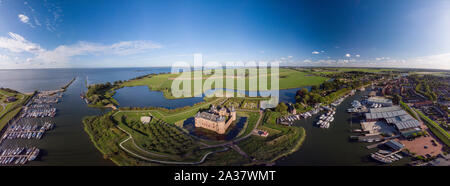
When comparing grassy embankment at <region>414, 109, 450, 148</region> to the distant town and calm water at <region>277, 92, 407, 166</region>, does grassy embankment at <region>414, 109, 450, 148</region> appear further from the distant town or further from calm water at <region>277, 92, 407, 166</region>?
calm water at <region>277, 92, 407, 166</region>

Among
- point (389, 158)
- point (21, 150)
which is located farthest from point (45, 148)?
point (389, 158)

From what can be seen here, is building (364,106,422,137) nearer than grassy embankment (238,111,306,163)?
No

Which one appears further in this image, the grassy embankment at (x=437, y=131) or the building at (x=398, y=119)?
the building at (x=398, y=119)

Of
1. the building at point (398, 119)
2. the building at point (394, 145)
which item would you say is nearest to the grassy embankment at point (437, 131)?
the building at point (398, 119)

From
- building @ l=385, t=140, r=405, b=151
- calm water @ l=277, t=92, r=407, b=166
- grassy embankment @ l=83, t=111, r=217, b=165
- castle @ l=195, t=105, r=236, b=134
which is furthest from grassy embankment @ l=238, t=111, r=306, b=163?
building @ l=385, t=140, r=405, b=151

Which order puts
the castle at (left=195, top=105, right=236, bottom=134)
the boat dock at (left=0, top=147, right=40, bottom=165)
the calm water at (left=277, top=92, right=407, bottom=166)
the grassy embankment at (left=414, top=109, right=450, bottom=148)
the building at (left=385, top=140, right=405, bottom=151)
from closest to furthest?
the calm water at (left=277, top=92, right=407, bottom=166), the boat dock at (left=0, top=147, right=40, bottom=165), the building at (left=385, top=140, right=405, bottom=151), the grassy embankment at (left=414, top=109, right=450, bottom=148), the castle at (left=195, top=105, right=236, bottom=134)

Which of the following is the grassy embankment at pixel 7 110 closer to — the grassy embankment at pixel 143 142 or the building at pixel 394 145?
the grassy embankment at pixel 143 142

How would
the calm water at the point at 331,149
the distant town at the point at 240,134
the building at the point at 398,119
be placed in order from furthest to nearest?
the building at the point at 398,119, the distant town at the point at 240,134, the calm water at the point at 331,149

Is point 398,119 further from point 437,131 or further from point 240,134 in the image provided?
point 240,134

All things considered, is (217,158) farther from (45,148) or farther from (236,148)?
(45,148)
